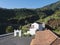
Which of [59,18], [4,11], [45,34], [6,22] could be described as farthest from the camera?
[4,11]

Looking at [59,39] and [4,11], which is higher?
[4,11]

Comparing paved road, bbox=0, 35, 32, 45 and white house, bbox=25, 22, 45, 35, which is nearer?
paved road, bbox=0, 35, 32, 45

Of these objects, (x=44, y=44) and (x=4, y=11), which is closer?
(x=44, y=44)

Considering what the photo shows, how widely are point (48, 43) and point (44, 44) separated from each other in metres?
0.43

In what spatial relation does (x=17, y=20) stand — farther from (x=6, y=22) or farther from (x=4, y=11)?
(x=4, y=11)

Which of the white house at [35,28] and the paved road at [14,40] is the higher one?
the white house at [35,28]

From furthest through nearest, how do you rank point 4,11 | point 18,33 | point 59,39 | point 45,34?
point 4,11, point 18,33, point 45,34, point 59,39

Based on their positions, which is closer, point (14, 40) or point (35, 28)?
point (14, 40)

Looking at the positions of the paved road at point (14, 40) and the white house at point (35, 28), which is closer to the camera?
the paved road at point (14, 40)

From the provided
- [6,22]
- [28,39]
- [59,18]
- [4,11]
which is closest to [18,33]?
[28,39]

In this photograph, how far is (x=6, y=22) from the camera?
71.9 m

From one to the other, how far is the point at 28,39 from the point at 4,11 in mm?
59377

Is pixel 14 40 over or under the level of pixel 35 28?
under

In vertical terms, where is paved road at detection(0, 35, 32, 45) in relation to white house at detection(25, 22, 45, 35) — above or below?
below
